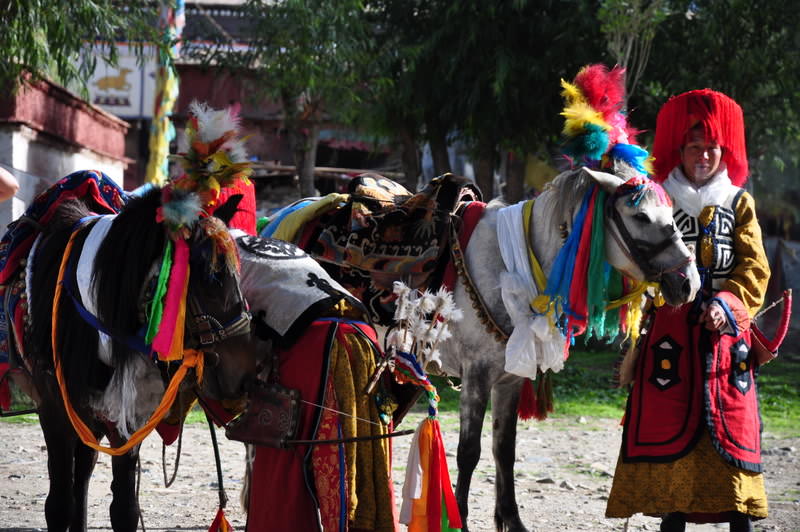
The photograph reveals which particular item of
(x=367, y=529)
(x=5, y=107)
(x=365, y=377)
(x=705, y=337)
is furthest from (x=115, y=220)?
(x=5, y=107)

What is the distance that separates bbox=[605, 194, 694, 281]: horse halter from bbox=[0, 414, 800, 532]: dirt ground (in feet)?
5.80

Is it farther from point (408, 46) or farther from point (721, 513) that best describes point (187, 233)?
point (408, 46)

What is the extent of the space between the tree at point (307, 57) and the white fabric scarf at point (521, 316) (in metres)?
7.86

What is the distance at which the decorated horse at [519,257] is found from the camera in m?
4.60

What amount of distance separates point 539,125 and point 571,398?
4283 millimetres

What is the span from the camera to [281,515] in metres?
3.38

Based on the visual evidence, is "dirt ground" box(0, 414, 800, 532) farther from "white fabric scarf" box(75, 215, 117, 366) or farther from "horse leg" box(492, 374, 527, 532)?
"white fabric scarf" box(75, 215, 117, 366)

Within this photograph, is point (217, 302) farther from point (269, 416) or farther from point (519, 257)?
point (519, 257)

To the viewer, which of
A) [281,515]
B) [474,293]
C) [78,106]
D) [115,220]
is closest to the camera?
[281,515]

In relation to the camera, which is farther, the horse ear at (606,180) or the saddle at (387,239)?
the saddle at (387,239)

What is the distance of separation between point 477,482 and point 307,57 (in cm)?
740

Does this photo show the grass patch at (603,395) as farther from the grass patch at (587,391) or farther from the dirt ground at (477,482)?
the dirt ground at (477,482)

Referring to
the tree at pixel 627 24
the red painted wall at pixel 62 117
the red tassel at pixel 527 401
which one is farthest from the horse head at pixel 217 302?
the tree at pixel 627 24

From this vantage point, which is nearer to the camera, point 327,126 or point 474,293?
point 474,293
